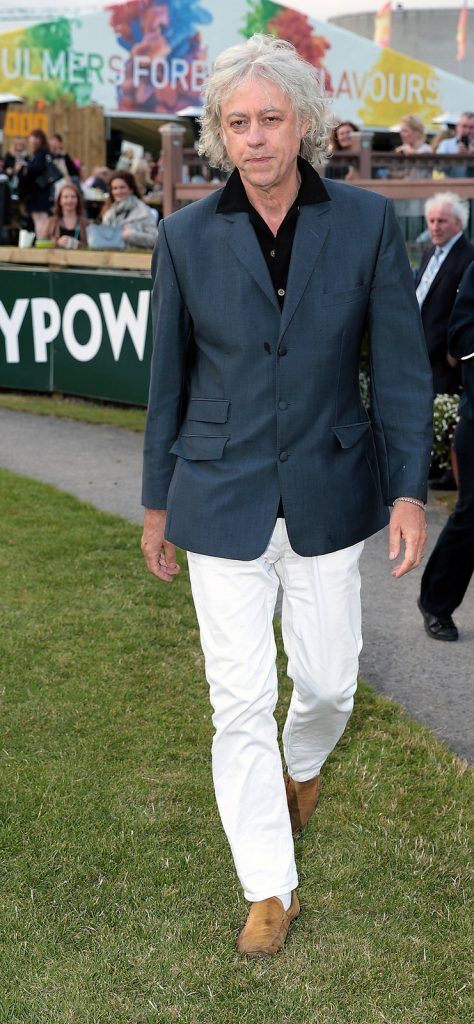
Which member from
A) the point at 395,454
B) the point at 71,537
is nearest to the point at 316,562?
the point at 395,454

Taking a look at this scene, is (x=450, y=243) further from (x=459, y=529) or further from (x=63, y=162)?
(x=63, y=162)

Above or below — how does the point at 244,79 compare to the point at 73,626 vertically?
above

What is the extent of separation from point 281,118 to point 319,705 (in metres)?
1.59

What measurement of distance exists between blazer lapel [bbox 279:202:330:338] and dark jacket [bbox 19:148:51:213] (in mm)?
13696

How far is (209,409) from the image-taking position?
3217 mm

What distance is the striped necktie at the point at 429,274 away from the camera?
27.8ft

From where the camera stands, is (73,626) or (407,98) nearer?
(73,626)

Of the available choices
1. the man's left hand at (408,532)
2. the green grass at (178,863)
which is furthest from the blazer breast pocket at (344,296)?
the green grass at (178,863)

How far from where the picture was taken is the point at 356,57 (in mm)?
25344

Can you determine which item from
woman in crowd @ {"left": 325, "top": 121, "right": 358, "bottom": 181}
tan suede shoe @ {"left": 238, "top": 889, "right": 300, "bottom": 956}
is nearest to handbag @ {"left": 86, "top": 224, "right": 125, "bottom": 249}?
woman in crowd @ {"left": 325, "top": 121, "right": 358, "bottom": 181}

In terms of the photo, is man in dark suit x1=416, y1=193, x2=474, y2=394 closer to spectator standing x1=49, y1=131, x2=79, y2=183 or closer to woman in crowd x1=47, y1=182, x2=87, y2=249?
woman in crowd x1=47, y1=182, x2=87, y2=249

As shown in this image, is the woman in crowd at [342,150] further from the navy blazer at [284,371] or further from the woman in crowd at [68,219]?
the navy blazer at [284,371]

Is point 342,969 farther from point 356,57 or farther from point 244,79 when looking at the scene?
point 356,57

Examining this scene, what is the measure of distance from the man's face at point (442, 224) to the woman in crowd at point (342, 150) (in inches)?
169
